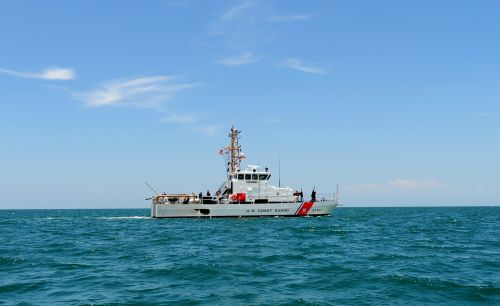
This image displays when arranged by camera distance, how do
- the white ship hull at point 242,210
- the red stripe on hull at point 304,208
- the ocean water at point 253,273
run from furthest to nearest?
1. the red stripe on hull at point 304,208
2. the white ship hull at point 242,210
3. the ocean water at point 253,273

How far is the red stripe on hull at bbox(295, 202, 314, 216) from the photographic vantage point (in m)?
51.1

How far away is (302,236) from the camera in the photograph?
29.4 m

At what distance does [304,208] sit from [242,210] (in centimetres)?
770

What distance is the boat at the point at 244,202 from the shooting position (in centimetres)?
4975

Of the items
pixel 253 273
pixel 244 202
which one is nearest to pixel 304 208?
pixel 244 202

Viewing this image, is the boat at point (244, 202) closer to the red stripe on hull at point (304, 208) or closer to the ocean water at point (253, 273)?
the red stripe on hull at point (304, 208)

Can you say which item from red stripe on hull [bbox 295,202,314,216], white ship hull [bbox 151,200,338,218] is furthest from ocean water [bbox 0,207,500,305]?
red stripe on hull [bbox 295,202,314,216]

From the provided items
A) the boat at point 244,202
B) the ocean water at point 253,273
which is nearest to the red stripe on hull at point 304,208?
the boat at point 244,202

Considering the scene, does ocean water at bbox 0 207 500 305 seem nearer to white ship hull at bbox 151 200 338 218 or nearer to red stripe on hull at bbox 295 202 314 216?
white ship hull at bbox 151 200 338 218

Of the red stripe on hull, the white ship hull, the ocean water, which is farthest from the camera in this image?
the red stripe on hull

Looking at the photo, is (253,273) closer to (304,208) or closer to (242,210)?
(242,210)

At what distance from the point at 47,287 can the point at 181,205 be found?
37.3 metres

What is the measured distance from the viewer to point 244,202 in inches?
1955

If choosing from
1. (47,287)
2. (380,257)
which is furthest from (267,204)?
(47,287)
